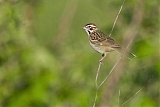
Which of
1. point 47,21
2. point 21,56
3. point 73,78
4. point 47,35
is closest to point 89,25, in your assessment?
point 73,78

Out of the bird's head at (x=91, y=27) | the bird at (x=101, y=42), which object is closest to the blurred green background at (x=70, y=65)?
the bird at (x=101, y=42)

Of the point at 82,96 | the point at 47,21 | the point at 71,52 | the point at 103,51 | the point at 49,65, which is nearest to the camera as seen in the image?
the point at 82,96

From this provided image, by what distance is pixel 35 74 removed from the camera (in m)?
6.30

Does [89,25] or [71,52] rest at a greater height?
[89,25]

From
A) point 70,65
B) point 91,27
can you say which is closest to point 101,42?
Result: point 91,27

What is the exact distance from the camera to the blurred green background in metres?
5.71

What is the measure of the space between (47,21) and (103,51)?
8761mm

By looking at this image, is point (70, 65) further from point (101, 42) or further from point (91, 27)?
point (101, 42)

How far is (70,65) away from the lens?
8102 millimetres

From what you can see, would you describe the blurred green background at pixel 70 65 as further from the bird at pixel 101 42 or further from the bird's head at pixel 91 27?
the bird's head at pixel 91 27

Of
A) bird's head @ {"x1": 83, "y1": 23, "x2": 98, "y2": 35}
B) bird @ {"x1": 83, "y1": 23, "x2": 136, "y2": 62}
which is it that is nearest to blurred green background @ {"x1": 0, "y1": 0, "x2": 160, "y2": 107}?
bird @ {"x1": 83, "y1": 23, "x2": 136, "y2": 62}

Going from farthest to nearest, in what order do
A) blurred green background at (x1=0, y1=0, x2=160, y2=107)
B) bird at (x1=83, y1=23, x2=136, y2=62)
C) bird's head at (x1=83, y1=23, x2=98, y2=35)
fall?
bird's head at (x1=83, y1=23, x2=98, y2=35) < bird at (x1=83, y1=23, x2=136, y2=62) < blurred green background at (x1=0, y1=0, x2=160, y2=107)

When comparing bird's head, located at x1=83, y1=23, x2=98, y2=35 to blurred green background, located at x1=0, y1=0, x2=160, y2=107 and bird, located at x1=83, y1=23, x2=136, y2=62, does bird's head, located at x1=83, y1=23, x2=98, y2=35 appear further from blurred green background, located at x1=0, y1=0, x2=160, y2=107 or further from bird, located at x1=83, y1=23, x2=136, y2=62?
blurred green background, located at x1=0, y1=0, x2=160, y2=107

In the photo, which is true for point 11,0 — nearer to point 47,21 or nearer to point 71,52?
point 71,52
